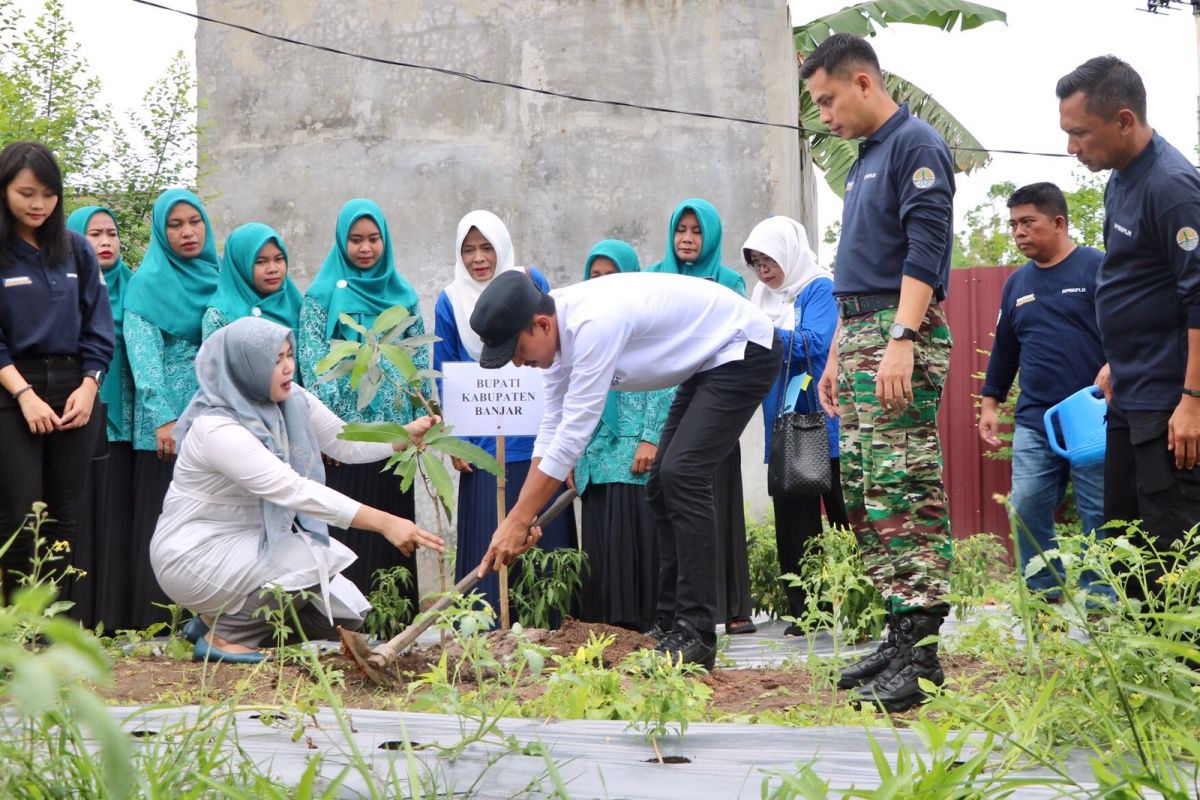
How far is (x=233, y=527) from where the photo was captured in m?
4.27

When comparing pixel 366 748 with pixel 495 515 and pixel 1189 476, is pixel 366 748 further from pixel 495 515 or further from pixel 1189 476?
pixel 495 515

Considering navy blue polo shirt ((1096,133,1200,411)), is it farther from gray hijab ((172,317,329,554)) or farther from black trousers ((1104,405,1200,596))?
gray hijab ((172,317,329,554))

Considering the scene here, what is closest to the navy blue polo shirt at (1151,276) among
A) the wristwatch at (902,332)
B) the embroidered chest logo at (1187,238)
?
the embroidered chest logo at (1187,238)

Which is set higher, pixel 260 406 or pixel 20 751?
pixel 260 406

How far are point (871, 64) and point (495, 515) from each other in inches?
97.5

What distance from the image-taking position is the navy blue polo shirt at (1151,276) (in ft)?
9.83

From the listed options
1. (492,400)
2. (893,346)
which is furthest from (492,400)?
(893,346)

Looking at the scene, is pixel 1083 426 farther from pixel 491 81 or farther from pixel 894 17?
pixel 894 17

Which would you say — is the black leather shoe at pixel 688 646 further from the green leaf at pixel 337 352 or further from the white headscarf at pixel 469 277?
the white headscarf at pixel 469 277

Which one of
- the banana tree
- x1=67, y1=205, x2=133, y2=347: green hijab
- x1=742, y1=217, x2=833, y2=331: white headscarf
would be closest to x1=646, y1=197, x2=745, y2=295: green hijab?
x1=742, y1=217, x2=833, y2=331: white headscarf

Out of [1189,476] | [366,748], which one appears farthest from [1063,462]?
[366,748]

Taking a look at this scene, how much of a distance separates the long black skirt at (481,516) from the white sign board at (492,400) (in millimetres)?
511

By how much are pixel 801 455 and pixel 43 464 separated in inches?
106

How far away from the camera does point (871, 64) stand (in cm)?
344
